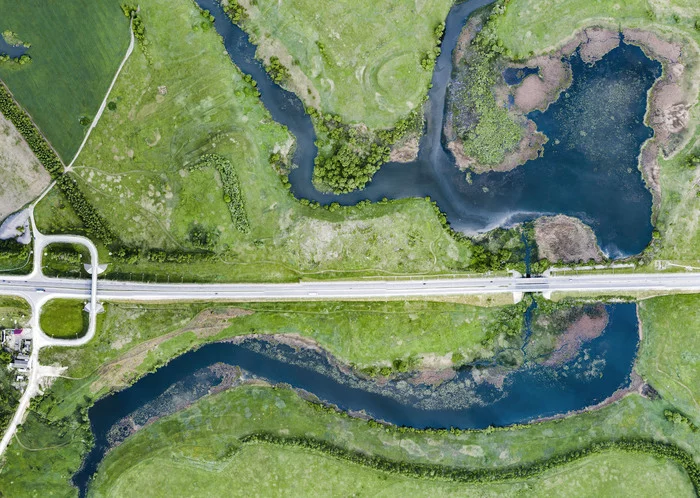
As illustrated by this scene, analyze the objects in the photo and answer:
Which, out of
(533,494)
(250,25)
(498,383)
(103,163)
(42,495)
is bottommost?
(533,494)

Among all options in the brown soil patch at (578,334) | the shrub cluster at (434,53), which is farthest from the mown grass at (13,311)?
the brown soil patch at (578,334)

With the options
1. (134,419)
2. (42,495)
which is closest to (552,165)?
(134,419)

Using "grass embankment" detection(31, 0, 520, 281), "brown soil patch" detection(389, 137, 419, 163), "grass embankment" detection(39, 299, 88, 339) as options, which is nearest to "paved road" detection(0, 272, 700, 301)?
"grass embankment" detection(31, 0, 520, 281)

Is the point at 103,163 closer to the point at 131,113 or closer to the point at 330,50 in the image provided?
the point at 131,113

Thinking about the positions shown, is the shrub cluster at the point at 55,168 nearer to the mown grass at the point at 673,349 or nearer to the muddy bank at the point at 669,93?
the mown grass at the point at 673,349

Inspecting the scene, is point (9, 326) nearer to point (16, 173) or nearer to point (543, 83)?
point (16, 173)

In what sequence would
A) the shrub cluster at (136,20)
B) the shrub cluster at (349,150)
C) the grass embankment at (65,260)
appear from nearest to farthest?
the grass embankment at (65,260) → the shrub cluster at (136,20) → the shrub cluster at (349,150)
